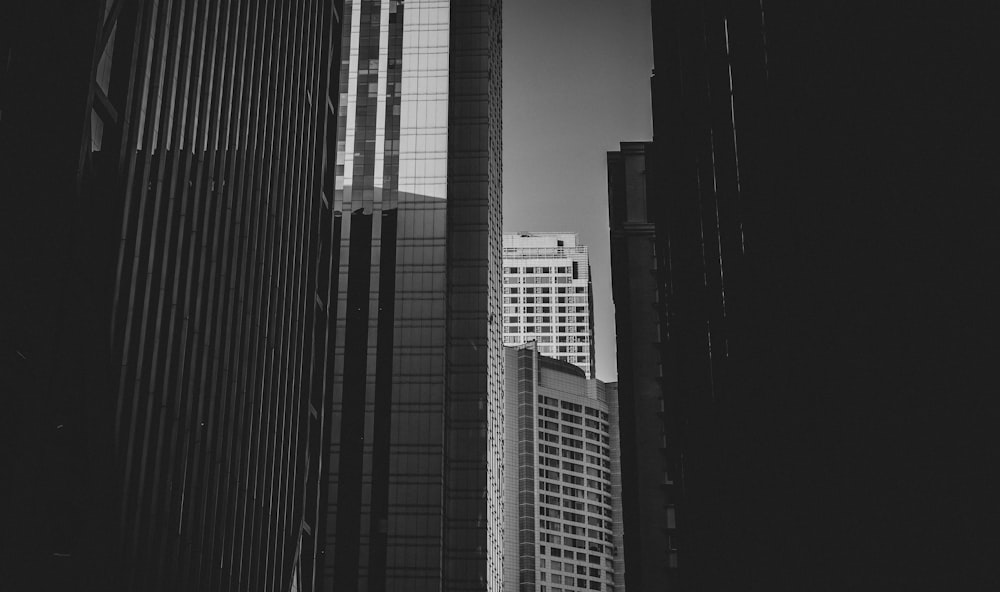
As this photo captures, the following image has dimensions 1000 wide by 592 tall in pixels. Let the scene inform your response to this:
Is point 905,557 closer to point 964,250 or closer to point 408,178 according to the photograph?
point 964,250

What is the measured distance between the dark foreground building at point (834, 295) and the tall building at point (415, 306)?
64878mm

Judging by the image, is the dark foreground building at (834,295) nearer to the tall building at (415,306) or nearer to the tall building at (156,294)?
the tall building at (156,294)

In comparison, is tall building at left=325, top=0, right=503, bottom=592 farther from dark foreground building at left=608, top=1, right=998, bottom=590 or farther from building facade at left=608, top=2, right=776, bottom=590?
dark foreground building at left=608, top=1, right=998, bottom=590

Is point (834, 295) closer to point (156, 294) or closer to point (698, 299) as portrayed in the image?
point (698, 299)

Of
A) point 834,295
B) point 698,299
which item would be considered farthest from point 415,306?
point 834,295

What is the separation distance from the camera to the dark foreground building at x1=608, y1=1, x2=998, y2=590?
595 inches

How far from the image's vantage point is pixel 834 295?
74.0 feet

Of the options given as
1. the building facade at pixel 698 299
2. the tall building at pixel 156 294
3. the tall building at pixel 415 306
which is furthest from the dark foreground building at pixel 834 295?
the tall building at pixel 415 306

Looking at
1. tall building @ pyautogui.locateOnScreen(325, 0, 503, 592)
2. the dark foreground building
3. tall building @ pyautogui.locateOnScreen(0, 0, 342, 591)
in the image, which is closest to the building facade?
the dark foreground building

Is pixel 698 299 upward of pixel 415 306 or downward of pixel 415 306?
downward

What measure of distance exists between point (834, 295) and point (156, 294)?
2890cm

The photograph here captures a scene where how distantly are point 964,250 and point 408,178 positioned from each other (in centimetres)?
10870

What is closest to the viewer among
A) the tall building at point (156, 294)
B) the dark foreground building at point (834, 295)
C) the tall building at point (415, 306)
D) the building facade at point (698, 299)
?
the dark foreground building at point (834, 295)

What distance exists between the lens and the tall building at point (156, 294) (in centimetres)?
3434
